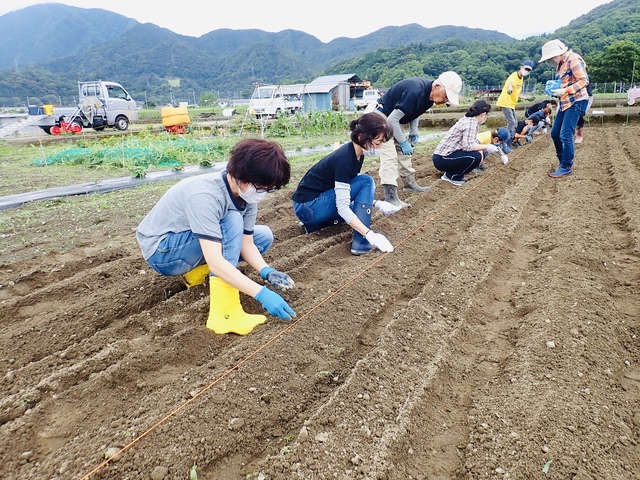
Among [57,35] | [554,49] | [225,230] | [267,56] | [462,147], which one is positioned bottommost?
[462,147]

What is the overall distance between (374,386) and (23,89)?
97.1m

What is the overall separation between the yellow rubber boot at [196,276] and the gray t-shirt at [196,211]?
42 cm

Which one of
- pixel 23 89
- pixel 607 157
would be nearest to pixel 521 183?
pixel 607 157

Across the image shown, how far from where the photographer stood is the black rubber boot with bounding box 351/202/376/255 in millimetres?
3535

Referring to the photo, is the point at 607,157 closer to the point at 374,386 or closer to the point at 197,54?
the point at 374,386

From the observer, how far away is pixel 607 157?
689 cm

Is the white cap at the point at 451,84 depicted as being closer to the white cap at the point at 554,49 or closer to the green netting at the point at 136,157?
the white cap at the point at 554,49

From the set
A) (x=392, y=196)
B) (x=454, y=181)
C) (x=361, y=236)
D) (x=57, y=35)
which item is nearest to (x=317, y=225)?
(x=361, y=236)

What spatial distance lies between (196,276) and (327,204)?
133 centimetres

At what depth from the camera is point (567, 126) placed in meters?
5.41

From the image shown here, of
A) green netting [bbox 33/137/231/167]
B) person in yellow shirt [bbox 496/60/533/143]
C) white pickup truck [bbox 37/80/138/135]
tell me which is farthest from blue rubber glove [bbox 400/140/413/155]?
white pickup truck [bbox 37/80/138/135]

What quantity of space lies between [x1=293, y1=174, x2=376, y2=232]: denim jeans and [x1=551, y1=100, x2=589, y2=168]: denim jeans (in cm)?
320

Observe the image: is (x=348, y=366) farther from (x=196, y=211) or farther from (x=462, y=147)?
(x=462, y=147)

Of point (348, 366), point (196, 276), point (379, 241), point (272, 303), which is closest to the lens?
point (348, 366)
